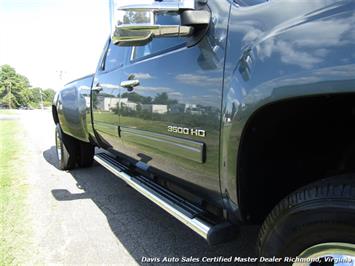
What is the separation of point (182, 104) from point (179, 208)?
66cm

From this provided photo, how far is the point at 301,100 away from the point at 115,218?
2577 mm

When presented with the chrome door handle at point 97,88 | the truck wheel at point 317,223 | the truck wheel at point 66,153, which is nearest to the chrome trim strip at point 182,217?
the truck wheel at point 317,223

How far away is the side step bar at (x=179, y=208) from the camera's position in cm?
191

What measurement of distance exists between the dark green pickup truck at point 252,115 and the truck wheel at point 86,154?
324cm

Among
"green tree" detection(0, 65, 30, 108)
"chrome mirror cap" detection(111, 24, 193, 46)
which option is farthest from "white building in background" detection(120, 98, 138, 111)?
"green tree" detection(0, 65, 30, 108)

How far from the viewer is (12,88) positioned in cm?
9644

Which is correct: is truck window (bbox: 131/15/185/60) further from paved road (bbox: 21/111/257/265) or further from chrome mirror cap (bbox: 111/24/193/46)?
paved road (bbox: 21/111/257/265)

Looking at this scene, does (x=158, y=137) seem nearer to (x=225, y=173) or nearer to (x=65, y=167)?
(x=225, y=173)

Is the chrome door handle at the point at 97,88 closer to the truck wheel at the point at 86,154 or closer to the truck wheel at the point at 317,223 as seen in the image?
the truck wheel at the point at 86,154

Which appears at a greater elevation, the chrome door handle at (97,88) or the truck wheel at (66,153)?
the chrome door handle at (97,88)

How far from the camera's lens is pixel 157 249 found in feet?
9.31

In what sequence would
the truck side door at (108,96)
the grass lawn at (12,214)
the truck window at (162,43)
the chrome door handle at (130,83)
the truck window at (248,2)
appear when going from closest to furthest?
the truck window at (248,2)
the truck window at (162,43)
the chrome door handle at (130,83)
the grass lawn at (12,214)
the truck side door at (108,96)

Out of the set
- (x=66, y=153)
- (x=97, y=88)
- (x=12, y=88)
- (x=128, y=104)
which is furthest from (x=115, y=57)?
(x=12, y=88)

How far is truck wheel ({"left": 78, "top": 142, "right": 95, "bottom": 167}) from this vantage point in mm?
5785
